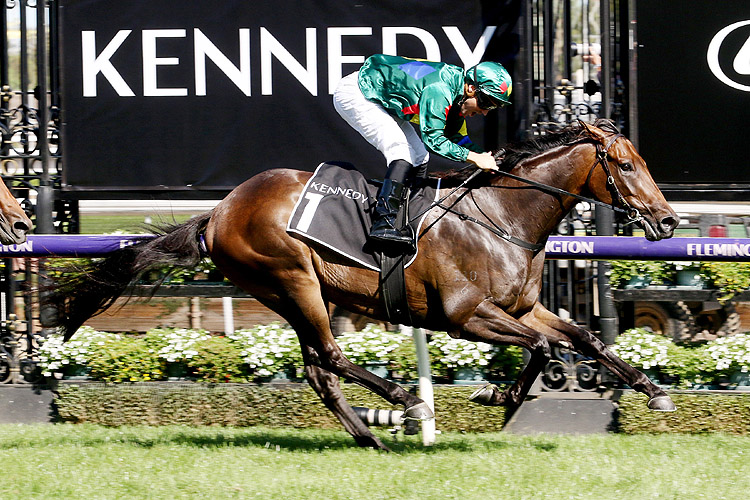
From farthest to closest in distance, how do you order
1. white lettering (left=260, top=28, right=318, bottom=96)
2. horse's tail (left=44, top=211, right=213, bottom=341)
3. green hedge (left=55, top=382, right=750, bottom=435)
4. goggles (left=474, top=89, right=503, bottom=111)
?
white lettering (left=260, top=28, right=318, bottom=96)
green hedge (left=55, top=382, right=750, bottom=435)
horse's tail (left=44, top=211, right=213, bottom=341)
goggles (left=474, top=89, right=503, bottom=111)

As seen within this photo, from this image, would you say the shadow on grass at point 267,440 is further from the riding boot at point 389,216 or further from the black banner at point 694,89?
the black banner at point 694,89

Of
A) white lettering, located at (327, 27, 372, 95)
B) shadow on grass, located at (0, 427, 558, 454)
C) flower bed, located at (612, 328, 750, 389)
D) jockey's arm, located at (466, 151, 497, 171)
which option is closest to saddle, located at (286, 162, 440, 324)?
jockey's arm, located at (466, 151, 497, 171)

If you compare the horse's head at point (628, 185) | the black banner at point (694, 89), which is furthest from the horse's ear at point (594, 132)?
the black banner at point (694, 89)

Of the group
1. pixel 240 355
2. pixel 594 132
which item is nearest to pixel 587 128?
pixel 594 132

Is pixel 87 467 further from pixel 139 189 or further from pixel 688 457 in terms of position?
pixel 688 457

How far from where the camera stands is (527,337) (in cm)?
494

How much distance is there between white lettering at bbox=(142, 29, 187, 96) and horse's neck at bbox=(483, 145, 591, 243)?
258 centimetres

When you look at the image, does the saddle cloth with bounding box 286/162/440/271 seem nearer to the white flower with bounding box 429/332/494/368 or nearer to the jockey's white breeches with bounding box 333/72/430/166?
the jockey's white breeches with bounding box 333/72/430/166

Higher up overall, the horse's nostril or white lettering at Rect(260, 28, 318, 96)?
white lettering at Rect(260, 28, 318, 96)

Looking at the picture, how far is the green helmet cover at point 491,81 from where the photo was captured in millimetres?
5027

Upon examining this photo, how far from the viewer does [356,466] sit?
4.96 meters

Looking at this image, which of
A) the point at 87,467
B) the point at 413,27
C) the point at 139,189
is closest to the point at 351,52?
the point at 413,27

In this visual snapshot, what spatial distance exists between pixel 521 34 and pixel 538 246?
5.86 ft

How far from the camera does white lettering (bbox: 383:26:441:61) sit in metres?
6.41
